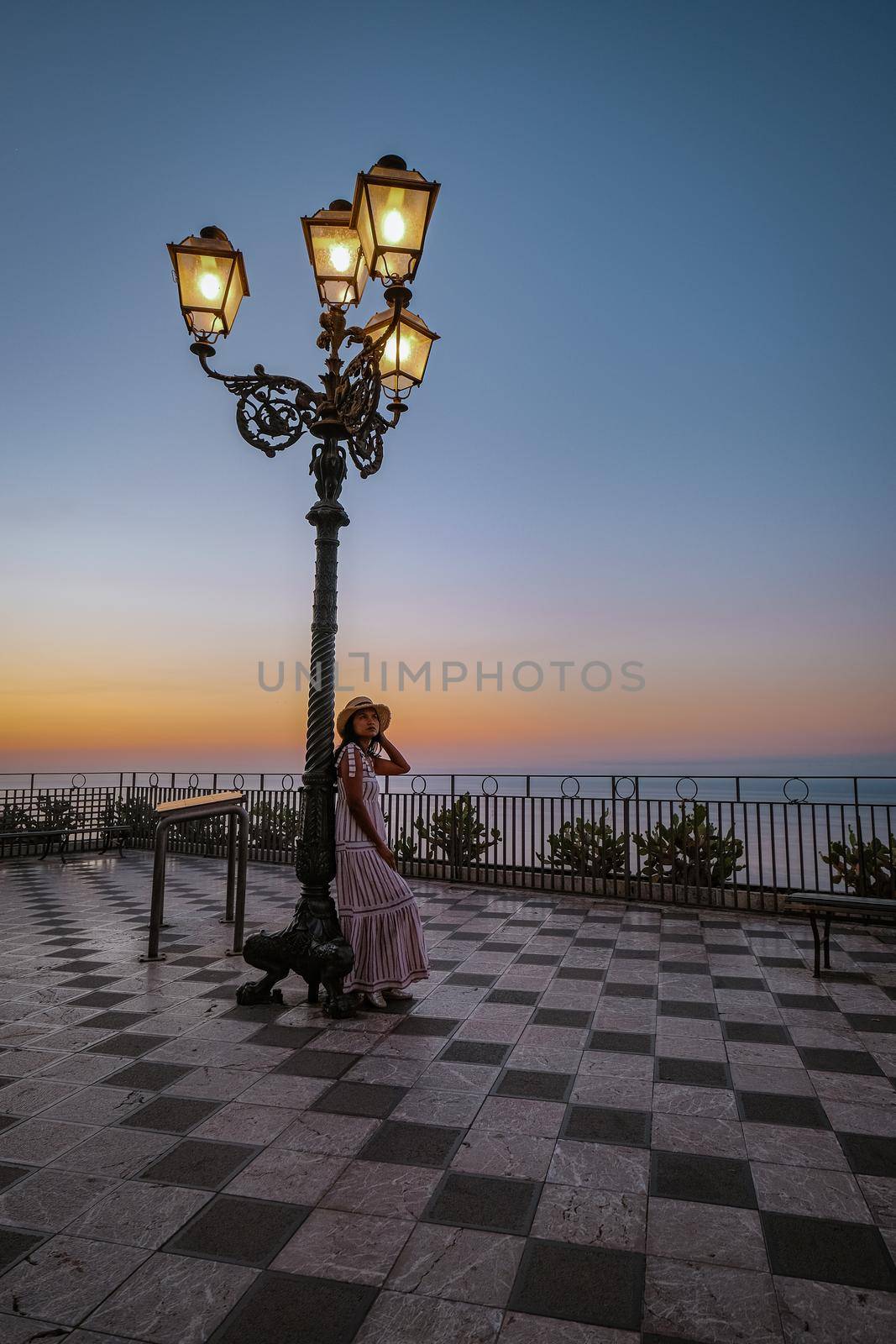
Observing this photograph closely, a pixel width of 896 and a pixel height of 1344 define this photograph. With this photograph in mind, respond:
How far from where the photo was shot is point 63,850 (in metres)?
11.5

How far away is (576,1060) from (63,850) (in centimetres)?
1080

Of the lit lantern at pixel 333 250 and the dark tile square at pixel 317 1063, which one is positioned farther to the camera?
the lit lantern at pixel 333 250

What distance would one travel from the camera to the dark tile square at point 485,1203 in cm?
208

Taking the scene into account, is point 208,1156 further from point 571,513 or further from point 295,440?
point 571,513

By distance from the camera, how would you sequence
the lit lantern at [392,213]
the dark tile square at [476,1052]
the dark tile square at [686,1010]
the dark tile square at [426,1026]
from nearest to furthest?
the dark tile square at [476,1052] < the lit lantern at [392,213] < the dark tile square at [426,1026] < the dark tile square at [686,1010]

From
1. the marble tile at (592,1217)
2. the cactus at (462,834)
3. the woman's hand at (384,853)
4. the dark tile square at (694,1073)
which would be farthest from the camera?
the cactus at (462,834)

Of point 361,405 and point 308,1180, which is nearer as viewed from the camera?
point 308,1180

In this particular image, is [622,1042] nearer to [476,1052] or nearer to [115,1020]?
[476,1052]

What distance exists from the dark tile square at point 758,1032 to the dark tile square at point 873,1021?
44cm

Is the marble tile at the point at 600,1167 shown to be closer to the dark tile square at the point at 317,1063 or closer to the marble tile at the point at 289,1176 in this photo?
the marble tile at the point at 289,1176

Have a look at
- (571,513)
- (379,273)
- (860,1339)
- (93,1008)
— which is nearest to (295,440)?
(379,273)

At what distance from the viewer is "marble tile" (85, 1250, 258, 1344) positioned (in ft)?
5.44

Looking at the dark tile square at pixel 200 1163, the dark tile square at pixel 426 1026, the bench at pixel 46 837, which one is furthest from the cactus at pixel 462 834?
the dark tile square at pixel 200 1163

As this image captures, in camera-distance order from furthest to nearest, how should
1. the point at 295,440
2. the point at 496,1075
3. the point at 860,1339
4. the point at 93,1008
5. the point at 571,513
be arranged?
the point at 571,513 → the point at 295,440 → the point at 93,1008 → the point at 496,1075 → the point at 860,1339
